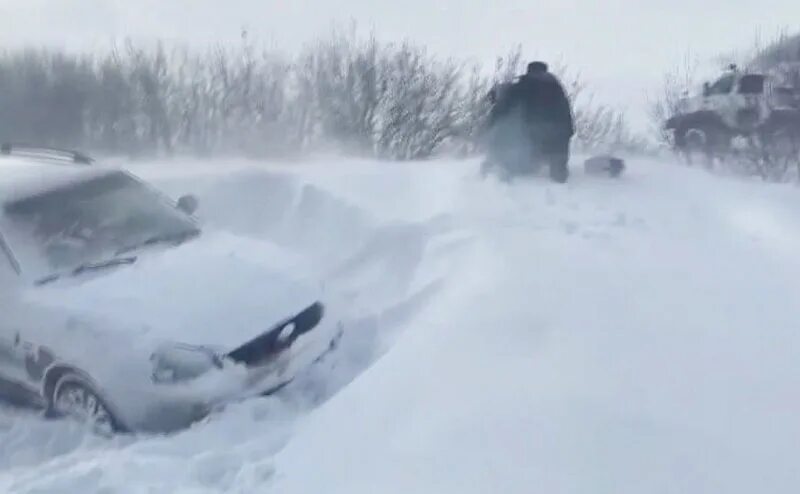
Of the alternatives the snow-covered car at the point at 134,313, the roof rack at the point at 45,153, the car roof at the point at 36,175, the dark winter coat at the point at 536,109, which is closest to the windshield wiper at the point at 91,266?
the snow-covered car at the point at 134,313

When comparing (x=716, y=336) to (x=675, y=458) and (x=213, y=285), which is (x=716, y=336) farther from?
(x=213, y=285)

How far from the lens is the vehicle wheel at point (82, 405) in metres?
4.57

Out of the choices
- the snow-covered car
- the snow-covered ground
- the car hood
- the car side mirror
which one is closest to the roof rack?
the snow-covered car

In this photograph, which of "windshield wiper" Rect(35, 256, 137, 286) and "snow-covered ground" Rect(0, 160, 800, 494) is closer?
"snow-covered ground" Rect(0, 160, 800, 494)

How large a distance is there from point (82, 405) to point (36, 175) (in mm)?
1936

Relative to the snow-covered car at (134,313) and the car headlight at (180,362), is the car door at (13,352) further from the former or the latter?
the car headlight at (180,362)

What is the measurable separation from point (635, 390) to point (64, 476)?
259 cm

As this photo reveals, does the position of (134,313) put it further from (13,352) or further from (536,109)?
(536,109)

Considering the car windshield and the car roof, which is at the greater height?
the car roof

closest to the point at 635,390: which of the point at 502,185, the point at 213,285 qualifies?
the point at 213,285

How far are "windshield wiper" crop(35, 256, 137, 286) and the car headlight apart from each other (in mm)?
980

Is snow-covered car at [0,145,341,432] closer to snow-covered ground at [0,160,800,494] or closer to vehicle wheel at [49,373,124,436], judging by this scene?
vehicle wheel at [49,373,124,436]

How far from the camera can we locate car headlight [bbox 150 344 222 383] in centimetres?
445

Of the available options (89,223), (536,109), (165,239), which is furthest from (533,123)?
(89,223)
